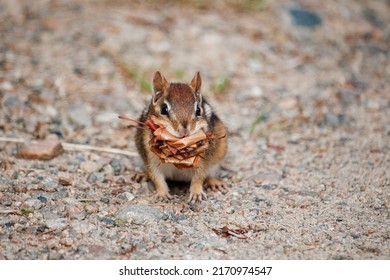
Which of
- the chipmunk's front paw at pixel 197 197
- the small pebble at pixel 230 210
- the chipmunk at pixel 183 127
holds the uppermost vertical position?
the chipmunk at pixel 183 127

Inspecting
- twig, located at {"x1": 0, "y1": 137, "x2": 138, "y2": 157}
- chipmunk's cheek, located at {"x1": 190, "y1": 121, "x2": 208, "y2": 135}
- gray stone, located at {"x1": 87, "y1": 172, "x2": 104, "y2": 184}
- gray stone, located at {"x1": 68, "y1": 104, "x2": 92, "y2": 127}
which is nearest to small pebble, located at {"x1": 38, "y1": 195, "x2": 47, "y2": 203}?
gray stone, located at {"x1": 87, "y1": 172, "x2": 104, "y2": 184}

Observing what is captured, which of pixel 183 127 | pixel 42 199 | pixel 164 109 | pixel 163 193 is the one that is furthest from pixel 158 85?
pixel 42 199

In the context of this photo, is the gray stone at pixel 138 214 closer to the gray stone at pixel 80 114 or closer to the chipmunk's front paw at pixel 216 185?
the chipmunk's front paw at pixel 216 185

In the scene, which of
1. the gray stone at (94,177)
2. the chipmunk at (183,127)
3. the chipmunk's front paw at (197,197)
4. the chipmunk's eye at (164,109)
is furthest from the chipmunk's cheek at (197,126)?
the gray stone at (94,177)

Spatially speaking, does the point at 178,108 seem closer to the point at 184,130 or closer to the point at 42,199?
the point at 184,130

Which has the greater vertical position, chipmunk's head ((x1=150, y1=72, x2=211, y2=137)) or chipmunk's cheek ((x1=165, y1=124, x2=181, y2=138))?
chipmunk's head ((x1=150, y1=72, x2=211, y2=137))

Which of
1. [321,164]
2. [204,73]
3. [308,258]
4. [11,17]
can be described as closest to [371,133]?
[321,164]

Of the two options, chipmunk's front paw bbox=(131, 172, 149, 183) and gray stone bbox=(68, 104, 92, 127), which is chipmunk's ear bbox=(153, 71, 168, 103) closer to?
chipmunk's front paw bbox=(131, 172, 149, 183)
